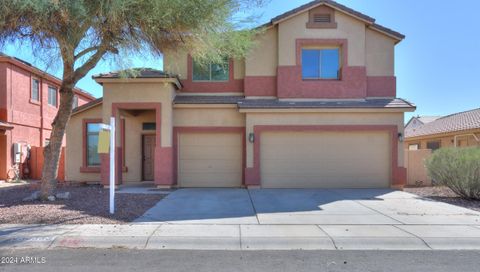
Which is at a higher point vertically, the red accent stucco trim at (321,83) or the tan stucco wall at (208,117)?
the red accent stucco trim at (321,83)

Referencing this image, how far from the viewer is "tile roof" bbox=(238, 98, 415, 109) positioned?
1543 cm

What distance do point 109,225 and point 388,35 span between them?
1402 cm

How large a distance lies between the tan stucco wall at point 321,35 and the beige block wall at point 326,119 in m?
2.30

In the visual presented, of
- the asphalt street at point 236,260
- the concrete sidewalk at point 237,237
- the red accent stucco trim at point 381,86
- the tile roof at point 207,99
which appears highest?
the red accent stucco trim at point 381,86

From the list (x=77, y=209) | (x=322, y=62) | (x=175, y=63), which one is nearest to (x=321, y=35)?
(x=322, y=62)

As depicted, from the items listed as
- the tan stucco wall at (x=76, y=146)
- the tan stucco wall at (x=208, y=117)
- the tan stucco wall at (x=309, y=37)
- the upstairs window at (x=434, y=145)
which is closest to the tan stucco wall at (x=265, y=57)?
the tan stucco wall at (x=309, y=37)

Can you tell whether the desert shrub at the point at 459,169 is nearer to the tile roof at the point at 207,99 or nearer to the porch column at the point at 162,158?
the tile roof at the point at 207,99

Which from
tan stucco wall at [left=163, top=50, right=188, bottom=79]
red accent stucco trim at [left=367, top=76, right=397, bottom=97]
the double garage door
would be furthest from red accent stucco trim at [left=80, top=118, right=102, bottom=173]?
red accent stucco trim at [left=367, top=76, right=397, bottom=97]

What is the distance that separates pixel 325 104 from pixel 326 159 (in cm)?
230

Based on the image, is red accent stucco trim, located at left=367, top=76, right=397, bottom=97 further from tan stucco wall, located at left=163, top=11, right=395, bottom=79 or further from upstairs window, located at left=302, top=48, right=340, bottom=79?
upstairs window, located at left=302, top=48, right=340, bottom=79

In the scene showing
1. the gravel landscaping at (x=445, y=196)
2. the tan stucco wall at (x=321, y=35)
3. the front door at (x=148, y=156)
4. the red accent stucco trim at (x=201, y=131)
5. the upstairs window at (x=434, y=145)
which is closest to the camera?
the gravel landscaping at (x=445, y=196)

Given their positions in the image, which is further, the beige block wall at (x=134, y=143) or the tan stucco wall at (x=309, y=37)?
the beige block wall at (x=134, y=143)

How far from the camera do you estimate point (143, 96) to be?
50.0ft

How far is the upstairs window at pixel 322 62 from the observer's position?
16.5 m
